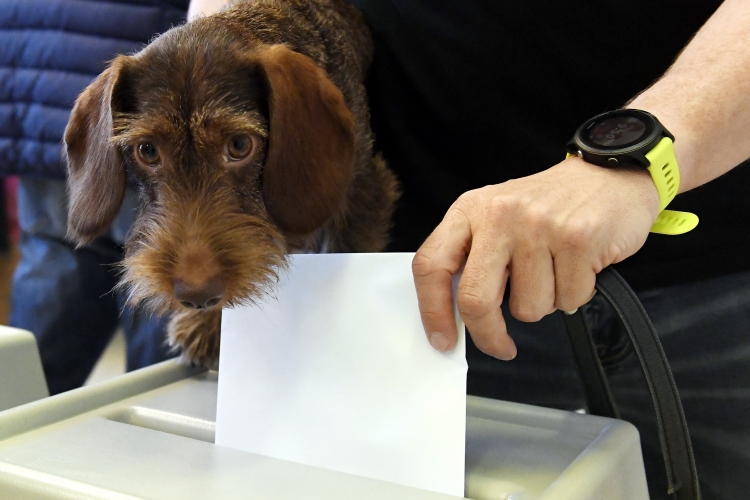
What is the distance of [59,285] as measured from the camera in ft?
4.44

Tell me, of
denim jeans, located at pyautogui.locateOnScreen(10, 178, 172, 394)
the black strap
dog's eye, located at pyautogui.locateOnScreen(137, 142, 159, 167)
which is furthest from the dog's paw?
the black strap

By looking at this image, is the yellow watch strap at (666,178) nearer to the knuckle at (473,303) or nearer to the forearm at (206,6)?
the knuckle at (473,303)

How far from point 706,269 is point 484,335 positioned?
650 millimetres

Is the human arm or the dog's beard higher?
the human arm

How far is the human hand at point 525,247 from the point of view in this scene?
1.93ft

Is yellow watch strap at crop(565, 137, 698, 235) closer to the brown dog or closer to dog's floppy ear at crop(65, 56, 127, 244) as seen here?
the brown dog

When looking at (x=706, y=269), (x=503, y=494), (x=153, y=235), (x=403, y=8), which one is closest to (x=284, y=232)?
(x=153, y=235)

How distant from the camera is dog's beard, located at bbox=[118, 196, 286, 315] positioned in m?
0.69

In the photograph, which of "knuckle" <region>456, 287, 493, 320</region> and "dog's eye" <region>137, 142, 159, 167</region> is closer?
"knuckle" <region>456, 287, 493, 320</region>

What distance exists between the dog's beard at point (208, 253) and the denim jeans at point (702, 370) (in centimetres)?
60

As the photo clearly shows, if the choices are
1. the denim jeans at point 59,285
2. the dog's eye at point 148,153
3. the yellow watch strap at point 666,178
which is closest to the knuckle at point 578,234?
the yellow watch strap at point 666,178

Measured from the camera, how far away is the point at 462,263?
0.62 meters

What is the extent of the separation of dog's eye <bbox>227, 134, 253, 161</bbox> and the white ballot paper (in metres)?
0.14

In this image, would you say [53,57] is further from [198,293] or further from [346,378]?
[346,378]
